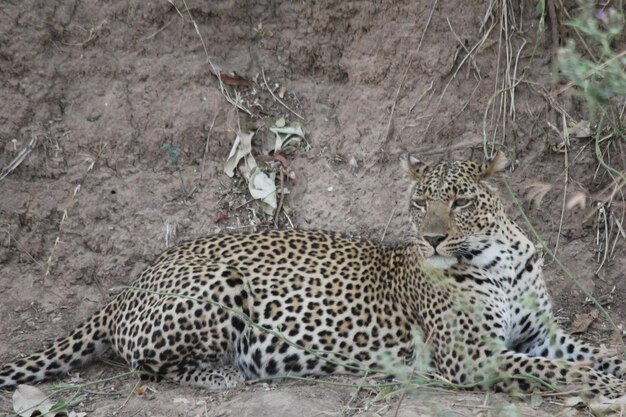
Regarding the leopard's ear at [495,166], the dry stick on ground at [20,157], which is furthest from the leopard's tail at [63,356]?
the leopard's ear at [495,166]

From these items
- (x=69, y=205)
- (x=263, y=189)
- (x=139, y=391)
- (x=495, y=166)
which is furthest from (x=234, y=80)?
(x=139, y=391)

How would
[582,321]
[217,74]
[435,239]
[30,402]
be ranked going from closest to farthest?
[435,239]
[30,402]
[582,321]
[217,74]

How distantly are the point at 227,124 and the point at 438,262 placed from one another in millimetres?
3025

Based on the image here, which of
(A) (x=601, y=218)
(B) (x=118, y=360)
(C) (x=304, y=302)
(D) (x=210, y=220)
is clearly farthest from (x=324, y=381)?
(A) (x=601, y=218)

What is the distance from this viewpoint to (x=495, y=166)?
25.7 feet

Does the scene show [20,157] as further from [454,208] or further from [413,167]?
[454,208]

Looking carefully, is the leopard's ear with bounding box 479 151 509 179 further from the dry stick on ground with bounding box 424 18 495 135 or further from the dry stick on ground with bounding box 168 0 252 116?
the dry stick on ground with bounding box 168 0 252 116

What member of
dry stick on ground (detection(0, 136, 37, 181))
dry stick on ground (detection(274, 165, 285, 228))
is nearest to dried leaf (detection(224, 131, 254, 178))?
dry stick on ground (detection(274, 165, 285, 228))

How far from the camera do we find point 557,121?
964 centimetres

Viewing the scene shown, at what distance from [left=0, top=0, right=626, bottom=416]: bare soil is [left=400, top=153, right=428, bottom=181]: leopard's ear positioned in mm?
1506

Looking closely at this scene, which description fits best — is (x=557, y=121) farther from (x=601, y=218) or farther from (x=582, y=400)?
(x=582, y=400)

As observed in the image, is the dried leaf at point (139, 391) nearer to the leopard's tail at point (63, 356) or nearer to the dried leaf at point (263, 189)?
the leopard's tail at point (63, 356)

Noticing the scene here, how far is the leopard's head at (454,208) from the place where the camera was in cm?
757

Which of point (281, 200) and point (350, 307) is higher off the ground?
point (281, 200)
